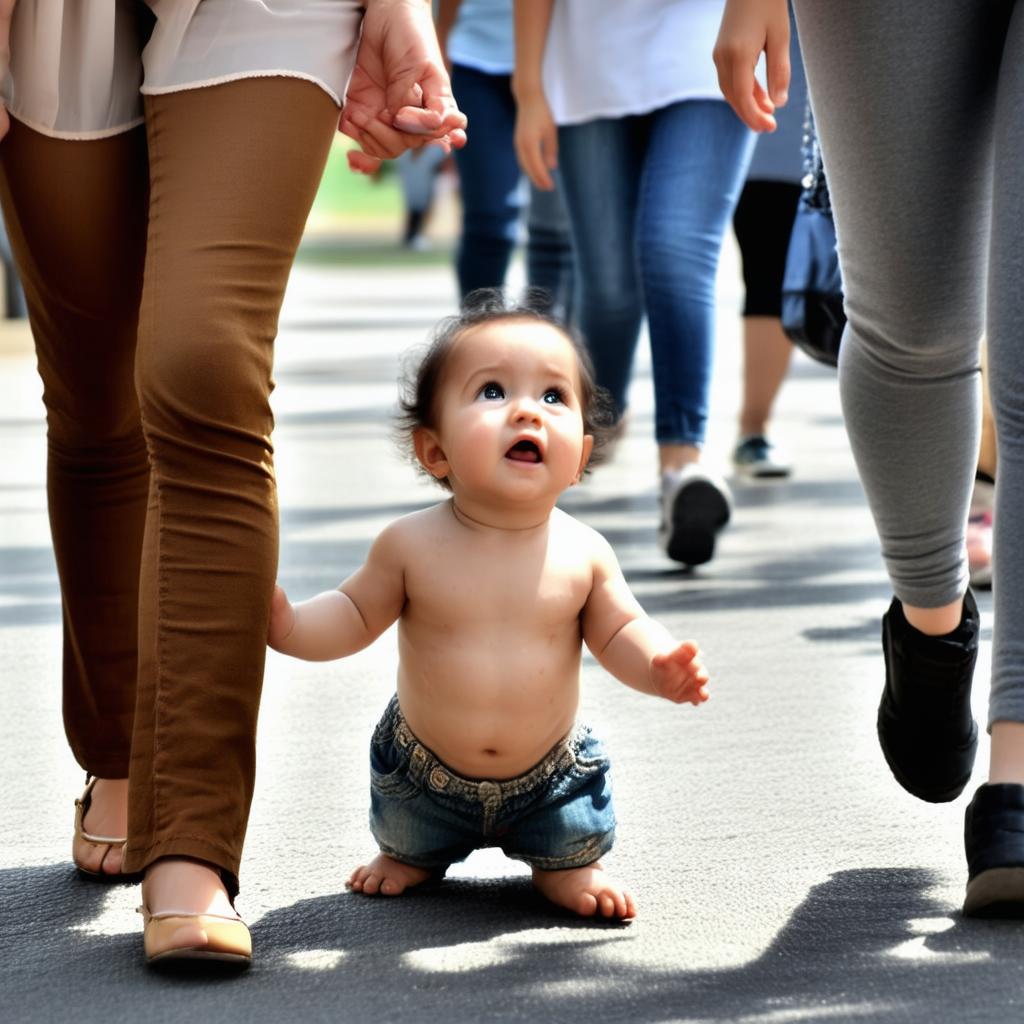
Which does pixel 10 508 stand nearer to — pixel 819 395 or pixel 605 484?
pixel 605 484

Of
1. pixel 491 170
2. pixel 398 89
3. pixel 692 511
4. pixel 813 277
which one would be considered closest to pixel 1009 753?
pixel 398 89

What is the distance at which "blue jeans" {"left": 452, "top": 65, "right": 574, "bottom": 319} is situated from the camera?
6953 mm

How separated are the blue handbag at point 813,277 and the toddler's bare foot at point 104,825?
78.2 inches

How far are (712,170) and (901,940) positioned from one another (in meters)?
3.19

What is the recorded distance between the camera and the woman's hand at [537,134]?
19.2ft

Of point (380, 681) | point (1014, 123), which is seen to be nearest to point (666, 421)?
point (380, 681)

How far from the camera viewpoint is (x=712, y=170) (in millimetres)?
5594

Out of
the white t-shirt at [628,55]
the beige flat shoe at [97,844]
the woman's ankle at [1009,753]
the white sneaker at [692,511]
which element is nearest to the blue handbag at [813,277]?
the white sneaker at [692,511]

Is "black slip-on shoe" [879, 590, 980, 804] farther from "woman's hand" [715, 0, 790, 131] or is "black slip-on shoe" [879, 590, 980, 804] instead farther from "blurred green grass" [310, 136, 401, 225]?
"blurred green grass" [310, 136, 401, 225]

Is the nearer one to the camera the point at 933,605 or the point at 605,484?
the point at 933,605

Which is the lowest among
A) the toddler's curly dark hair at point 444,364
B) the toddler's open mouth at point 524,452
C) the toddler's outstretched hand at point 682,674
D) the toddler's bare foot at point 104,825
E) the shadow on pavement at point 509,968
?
the shadow on pavement at point 509,968

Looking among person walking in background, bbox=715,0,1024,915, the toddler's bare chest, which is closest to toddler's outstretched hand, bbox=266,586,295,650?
the toddler's bare chest

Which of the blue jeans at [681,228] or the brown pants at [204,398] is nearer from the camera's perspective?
the brown pants at [204,398]

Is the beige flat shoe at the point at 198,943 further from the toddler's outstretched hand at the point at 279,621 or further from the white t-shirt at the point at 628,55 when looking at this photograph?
the white t-shirt at the point at 628,55
